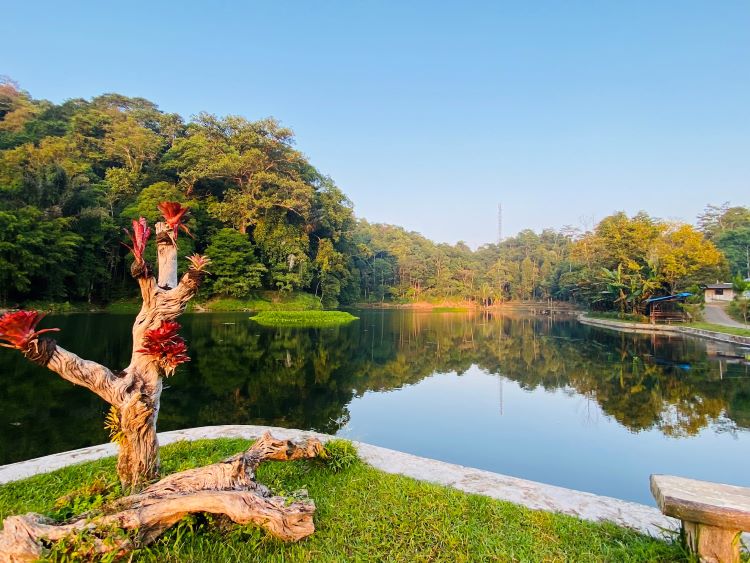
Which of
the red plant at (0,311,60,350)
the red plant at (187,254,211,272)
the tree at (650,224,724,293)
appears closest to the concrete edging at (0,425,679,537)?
the red plant at (0,311,60,350)

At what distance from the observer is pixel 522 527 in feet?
7.54

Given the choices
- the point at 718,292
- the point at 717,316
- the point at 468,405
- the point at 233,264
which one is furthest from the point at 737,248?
the point at 468,405

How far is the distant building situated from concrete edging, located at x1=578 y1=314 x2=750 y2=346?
736 centimetres

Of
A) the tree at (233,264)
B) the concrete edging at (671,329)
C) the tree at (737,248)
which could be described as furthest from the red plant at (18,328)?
the tree at (737,248)

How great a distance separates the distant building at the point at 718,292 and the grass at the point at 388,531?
95.8 ft

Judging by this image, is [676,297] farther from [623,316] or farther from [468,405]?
[468,405]

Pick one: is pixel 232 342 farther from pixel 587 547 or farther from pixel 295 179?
pixel 295 179

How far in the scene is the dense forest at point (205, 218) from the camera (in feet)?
62.0

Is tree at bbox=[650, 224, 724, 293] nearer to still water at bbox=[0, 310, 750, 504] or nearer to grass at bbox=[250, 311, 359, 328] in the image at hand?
still water at bbox=[0, 310, 750, 504]

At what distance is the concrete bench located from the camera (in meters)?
1.67

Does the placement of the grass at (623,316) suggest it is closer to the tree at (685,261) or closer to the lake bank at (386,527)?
the tree at (685,261)

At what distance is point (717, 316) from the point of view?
21.7 metres

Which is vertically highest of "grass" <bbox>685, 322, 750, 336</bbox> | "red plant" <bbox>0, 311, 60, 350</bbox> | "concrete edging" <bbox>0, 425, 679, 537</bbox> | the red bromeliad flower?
"red plant" <bbox>0, 311, 60, 350</bbox>

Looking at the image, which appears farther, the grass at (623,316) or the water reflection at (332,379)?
the grass at (623,316)
